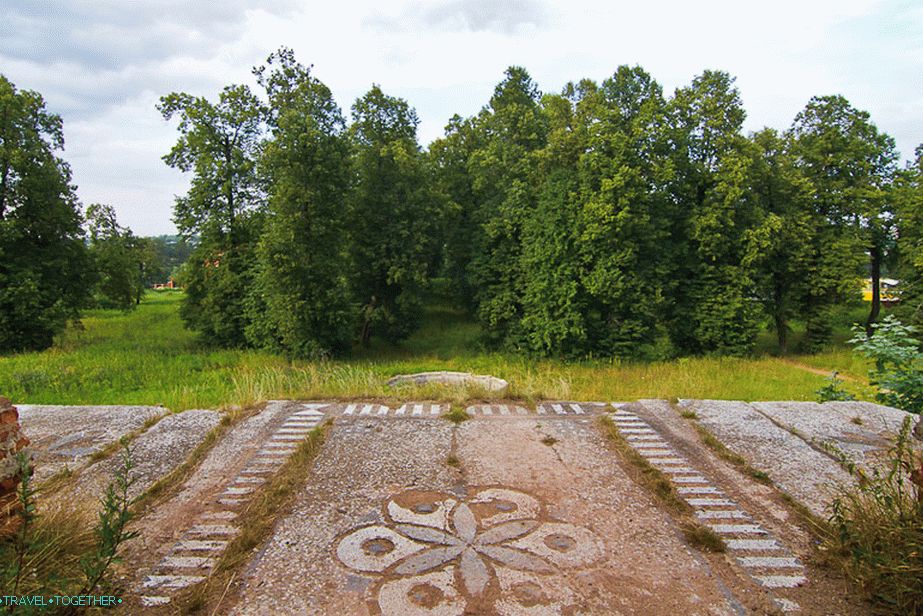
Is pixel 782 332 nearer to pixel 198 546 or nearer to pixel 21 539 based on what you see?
pixel 198 546

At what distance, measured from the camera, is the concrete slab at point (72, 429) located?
537cm

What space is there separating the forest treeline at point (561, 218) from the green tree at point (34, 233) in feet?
0.61

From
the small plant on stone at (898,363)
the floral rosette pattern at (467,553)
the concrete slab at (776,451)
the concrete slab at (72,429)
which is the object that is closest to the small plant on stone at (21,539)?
the floral rosette pattern at (467,553)

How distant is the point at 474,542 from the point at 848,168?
21.7m

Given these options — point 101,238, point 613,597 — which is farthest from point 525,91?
point 613,597

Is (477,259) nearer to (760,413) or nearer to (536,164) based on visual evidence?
(536,164)

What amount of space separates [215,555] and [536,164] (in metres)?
17.7

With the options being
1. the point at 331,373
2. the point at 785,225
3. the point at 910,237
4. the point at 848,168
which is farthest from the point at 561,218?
the point at 910,237

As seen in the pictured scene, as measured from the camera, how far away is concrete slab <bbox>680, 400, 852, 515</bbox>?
4691 millimetres

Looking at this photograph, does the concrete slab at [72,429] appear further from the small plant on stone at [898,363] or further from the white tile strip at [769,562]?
the small plant on stone at [898,363]

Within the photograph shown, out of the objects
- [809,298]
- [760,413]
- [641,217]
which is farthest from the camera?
[809,298]

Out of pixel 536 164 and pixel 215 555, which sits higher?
pixel 536 164

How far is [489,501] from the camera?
4449mm

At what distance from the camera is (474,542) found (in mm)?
3734
